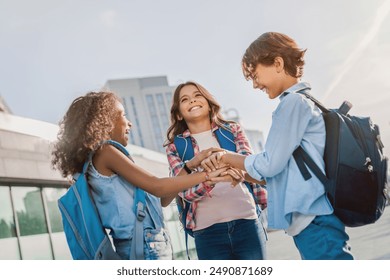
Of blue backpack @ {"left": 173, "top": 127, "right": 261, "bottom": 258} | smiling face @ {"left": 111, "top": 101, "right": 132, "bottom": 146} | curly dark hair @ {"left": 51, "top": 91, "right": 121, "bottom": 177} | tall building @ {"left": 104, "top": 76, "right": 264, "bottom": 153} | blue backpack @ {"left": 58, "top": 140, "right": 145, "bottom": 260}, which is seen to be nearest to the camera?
blue backpack @ {"left": 58, "top": 140, "right": 145, "bottom": 260}

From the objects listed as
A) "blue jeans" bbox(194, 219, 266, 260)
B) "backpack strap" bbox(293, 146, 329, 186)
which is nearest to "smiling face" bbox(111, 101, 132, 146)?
"blue jeans" bbox(194, 219, 266, 260)

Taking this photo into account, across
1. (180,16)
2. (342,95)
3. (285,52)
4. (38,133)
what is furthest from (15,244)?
(285,52)

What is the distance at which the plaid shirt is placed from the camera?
247 cm

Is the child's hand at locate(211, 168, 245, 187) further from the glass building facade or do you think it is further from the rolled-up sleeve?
the glass building facade

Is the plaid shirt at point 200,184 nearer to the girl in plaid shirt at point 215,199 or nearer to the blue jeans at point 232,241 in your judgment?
the girl in plaid shirt at point 215,199

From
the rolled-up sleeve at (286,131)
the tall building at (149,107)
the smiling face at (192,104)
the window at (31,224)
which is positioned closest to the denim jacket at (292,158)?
the rolled-up sleeve at (286,131)

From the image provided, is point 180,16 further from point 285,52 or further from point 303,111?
point 303,111

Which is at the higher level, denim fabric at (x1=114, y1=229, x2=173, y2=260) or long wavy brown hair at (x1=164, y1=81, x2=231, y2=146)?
long wavy brown hair at (x1=164, y1=81, x2=231, y2=146)

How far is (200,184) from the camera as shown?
243 cm

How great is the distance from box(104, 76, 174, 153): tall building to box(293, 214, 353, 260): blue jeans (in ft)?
29.3

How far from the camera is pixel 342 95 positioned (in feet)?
10.9

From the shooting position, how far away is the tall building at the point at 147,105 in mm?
32875

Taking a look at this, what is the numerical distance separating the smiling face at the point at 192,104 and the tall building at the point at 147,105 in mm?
7901

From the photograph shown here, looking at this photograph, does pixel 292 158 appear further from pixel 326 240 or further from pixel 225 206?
pixel 225 206
